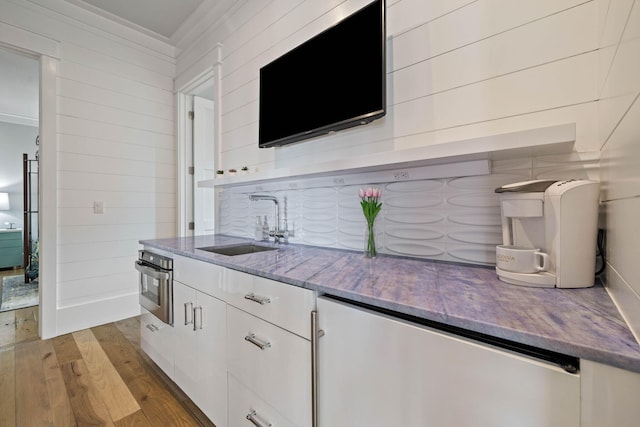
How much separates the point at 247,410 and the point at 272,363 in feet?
1.03

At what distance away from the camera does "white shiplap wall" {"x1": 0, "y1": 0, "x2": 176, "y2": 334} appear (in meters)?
2.50

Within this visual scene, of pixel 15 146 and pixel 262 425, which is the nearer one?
pixel 262 425

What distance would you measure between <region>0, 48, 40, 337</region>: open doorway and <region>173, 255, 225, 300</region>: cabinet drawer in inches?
80.8

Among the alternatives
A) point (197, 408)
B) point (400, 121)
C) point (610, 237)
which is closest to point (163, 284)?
point (197, 408)

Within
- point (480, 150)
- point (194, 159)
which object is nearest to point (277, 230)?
point (480, 150)

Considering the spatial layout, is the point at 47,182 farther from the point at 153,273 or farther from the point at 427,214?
the point at 427,214

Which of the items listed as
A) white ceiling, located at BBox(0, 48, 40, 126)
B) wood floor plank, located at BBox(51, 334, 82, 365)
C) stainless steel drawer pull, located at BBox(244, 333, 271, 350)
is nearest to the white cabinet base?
stainless steel drawer pull, located at BBox(244, 333, 271, 350)

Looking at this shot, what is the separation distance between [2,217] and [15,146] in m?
1.38

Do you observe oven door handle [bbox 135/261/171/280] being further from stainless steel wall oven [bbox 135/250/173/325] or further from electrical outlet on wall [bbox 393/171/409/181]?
electrical outlet on wall [bbox 393/171/409/181]

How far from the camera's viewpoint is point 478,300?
28.2 inches

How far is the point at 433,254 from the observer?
1.25m

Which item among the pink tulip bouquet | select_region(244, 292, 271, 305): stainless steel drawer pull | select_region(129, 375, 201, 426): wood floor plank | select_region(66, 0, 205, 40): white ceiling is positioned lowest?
select_region(129, 375, 201, 426): wood floor plank

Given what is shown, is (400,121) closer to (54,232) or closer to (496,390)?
(496,390)

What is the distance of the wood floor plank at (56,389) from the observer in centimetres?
146
